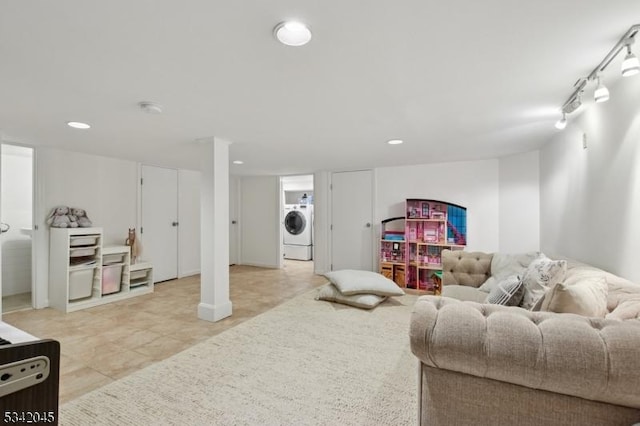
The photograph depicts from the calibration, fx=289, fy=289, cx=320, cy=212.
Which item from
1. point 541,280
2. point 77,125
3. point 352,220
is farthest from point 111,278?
point 541,280

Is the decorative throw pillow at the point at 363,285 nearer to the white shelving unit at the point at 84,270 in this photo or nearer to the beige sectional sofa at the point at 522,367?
the beige sectional sofa at the point at 522,367

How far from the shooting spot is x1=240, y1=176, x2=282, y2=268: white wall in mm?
6262

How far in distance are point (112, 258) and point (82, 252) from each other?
41 centimetres

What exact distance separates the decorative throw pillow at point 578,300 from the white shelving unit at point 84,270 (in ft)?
15.2

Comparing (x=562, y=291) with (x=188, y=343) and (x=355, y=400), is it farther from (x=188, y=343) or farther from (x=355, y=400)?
(x=188, y=343)

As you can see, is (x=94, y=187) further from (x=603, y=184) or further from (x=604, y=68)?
(x=603, y=184)

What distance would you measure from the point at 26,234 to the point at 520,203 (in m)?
7.27

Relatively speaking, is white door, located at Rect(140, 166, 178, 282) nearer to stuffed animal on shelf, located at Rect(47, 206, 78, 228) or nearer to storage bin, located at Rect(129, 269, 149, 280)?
storage bin, located at Rect(129, 269, 149, 280)

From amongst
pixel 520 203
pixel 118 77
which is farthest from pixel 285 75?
pixel 520 203

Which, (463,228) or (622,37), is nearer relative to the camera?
(622,37)

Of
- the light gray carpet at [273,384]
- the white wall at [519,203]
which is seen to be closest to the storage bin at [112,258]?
the light gray carpet at [273,384]

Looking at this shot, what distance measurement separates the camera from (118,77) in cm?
173

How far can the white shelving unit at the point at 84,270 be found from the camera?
11.5 ft

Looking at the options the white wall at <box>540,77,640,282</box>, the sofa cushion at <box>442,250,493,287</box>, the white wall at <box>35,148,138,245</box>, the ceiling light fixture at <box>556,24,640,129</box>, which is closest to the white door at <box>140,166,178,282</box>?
the white wall at <box>35,148,138,245</box>
